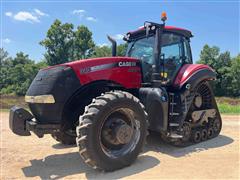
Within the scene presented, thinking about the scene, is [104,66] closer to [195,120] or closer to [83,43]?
[195,120]

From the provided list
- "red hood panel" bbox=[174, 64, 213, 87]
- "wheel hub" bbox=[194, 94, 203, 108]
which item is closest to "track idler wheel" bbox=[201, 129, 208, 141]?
"wheel hub" bbox=[194, 94, 203, 108]

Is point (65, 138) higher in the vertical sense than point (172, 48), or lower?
lower

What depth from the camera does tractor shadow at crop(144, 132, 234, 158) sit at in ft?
19.7

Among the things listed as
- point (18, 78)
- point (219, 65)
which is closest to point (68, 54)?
point (18, 78)

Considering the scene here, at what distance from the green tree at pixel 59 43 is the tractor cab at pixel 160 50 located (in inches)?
1537

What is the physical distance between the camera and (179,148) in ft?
20.6

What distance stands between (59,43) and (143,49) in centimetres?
4118

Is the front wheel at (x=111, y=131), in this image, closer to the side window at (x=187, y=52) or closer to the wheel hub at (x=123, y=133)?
the wheel hub at (x=123, y=133)

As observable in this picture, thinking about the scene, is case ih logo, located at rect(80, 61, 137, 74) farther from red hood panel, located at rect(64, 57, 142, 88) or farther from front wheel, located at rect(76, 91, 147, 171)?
front wheel, located at rect(76, 91, 147, 171)

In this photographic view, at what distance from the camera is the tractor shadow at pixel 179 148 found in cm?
602

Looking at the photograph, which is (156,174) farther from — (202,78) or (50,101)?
(202,78)

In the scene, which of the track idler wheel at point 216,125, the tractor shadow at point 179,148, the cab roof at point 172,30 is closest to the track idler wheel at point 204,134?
the tractor shadow at point 179,148

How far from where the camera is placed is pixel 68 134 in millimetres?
6430

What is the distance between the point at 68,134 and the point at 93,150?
189cm
